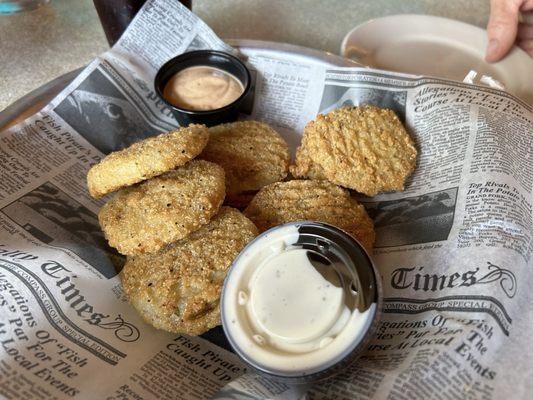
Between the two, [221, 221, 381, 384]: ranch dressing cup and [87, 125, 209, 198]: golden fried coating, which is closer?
[221, 221, 381, 384]: ranch dressing cup

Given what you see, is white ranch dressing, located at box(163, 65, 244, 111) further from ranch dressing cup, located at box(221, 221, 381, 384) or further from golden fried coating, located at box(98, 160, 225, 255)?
ranch dressing cup, located at box(221, 221, 381, 384)

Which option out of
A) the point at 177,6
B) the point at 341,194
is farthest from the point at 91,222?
the point at 177,6

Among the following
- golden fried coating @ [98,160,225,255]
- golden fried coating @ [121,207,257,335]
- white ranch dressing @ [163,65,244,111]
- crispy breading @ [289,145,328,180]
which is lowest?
golden fried coating @ [121,207,257,335]

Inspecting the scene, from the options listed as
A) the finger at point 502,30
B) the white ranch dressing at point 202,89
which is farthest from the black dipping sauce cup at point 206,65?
the finger at point 502,30

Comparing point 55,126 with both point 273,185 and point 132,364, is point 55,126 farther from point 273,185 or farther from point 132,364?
point 132,364

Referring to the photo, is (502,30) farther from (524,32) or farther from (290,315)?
(290,315)

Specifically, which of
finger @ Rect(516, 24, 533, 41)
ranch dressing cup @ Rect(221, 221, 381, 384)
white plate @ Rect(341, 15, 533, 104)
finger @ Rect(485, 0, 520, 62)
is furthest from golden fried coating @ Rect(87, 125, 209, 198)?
finger @ Rect(516, 24, 533, 41)
